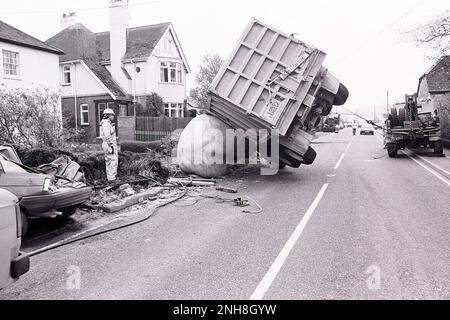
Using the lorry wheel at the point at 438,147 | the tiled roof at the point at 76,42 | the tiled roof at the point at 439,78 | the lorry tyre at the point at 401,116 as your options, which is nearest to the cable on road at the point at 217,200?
the lorry tyre at the point at 401,116

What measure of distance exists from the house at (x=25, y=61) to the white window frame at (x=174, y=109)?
1000cm

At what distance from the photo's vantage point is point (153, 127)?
2605cm

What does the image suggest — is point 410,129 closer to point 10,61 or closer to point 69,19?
point 10,61

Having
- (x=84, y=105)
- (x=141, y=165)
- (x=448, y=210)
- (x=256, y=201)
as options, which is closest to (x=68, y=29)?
(x=84, y=105)

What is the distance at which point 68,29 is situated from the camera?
115 feet

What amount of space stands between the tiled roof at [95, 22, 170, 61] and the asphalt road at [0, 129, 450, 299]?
24.9 m

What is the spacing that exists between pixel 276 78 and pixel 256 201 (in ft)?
11.3

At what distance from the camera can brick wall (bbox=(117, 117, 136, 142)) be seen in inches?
1024

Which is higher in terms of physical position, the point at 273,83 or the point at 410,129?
the point at 273,83

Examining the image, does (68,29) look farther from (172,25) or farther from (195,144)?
(195,144)

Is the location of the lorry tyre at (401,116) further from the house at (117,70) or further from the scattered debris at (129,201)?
the house at (117,70)

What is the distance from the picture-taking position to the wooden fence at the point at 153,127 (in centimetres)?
2578

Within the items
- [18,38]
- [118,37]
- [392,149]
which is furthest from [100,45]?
[392,149]

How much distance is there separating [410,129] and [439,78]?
26.6 meters
